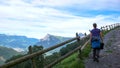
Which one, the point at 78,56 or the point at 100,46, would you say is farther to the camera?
the point at 78,56

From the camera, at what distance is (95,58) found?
57.4 feet

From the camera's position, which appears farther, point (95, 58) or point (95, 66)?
point (95, 58)

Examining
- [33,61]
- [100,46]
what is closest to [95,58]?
[100,46]

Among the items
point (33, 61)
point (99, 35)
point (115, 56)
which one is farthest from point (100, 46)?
point (33, 61)

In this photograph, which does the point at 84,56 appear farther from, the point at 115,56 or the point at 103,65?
the point at 103,65

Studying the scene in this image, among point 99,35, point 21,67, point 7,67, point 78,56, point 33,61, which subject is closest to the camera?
point 7,67

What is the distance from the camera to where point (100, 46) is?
17.0 m

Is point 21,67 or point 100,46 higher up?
point 100,46

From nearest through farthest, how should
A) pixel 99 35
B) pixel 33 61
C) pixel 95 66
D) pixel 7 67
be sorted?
pixel 7 67, pixel 33 61, pixel 95 66, pixel 99 35

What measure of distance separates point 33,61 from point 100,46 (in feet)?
27.1

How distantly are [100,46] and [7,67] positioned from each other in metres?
10.5

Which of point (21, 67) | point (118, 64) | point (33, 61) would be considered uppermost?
point (33, 61)

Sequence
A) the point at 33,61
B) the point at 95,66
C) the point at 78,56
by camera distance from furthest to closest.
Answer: the point at 78,56 → the point at 95,66 → the point at 33,61

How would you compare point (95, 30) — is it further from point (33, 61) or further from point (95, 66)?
point (33, 61)
